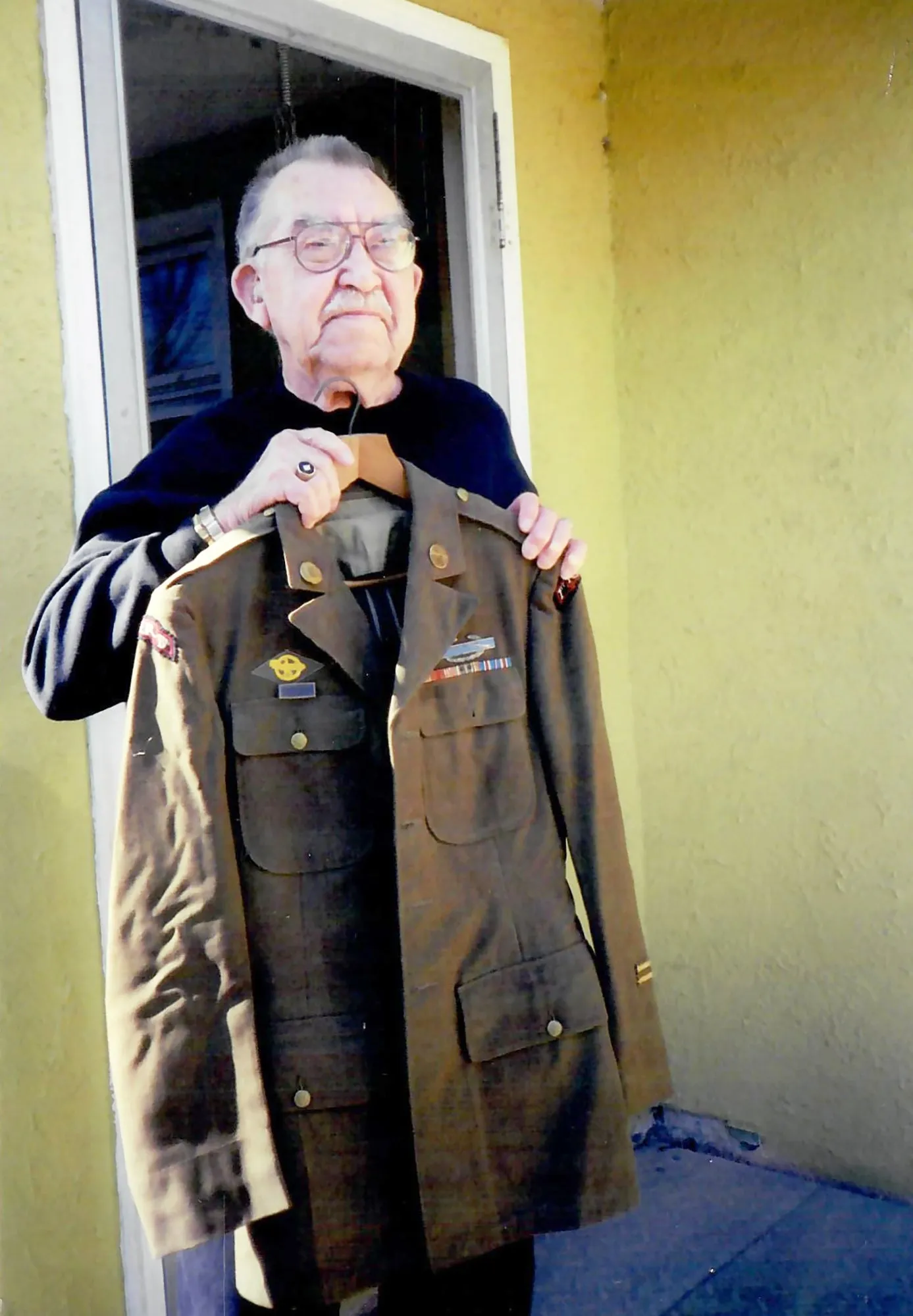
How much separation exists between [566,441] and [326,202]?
46.1 inches

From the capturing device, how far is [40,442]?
1770 millimetres

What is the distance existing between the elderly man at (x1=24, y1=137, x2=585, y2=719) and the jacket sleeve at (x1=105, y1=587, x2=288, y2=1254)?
0.41ft

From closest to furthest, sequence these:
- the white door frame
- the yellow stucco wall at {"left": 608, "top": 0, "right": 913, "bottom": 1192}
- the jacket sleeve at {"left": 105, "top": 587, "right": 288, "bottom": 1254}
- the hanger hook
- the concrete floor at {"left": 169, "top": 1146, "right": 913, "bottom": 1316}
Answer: the jacket sleeve at {"left": 105, "top": 587, "right": 288, "bottom": 1254} < the hanger hook < the white door frame < the concrete floor at {"left": 169, "top": 1146, "right": 913, "bottom": 1316} < the yellow stucco wall at {"left": 608, "top": 0, "right": 913, "bottom": 1192}

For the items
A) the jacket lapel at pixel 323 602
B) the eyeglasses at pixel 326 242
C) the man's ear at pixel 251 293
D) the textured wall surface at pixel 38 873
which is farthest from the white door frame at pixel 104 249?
the jacket lapel at pixel 323 602

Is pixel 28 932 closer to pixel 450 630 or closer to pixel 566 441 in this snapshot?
pixel 450 630

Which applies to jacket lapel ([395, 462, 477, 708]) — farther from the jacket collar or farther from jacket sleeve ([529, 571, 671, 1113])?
jacket sleeve ([529, 571, 671, 1113])

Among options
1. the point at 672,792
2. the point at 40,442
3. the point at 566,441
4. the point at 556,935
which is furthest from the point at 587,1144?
the point at 566,441

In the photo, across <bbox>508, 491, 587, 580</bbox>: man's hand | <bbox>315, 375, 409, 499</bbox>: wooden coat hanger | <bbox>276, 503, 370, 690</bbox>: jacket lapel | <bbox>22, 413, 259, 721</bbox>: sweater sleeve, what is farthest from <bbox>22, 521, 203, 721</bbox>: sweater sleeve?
<bbox>508, 491, 587, 580</bbox>: man's hand

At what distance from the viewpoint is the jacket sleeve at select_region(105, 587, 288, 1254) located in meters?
1.29

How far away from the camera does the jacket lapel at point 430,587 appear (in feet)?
4.50

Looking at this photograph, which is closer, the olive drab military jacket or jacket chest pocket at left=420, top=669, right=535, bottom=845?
the olive drab military jacket

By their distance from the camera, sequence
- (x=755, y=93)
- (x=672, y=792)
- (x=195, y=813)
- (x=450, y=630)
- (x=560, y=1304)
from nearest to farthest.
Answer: (x=195, y=813) → (x=450, y=630) → (x=560, y=1304) → (x=755, y=93) → (x=672, y=792)

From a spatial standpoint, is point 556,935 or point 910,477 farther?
point 910,477

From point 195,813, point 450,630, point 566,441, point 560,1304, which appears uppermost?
point 566,441
